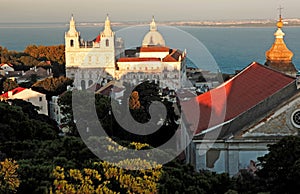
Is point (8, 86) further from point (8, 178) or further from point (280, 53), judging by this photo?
point (8, 178)

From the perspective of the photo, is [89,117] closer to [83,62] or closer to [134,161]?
[134,161]

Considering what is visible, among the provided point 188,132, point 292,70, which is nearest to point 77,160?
point 188,132

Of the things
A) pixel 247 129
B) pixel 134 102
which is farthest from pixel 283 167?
pixel 134 102

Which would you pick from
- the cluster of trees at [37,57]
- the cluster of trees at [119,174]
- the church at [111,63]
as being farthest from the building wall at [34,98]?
the cluster of trees at [37,57]

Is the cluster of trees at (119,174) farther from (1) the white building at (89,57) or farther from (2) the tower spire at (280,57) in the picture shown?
(1) the white building at (89,57)

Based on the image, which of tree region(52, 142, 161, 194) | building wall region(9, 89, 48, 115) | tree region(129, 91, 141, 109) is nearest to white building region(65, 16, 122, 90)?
building wall region(9, 89, 48, 115)

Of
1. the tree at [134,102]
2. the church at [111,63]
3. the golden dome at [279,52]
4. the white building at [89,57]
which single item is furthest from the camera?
the white building at [89,57]
